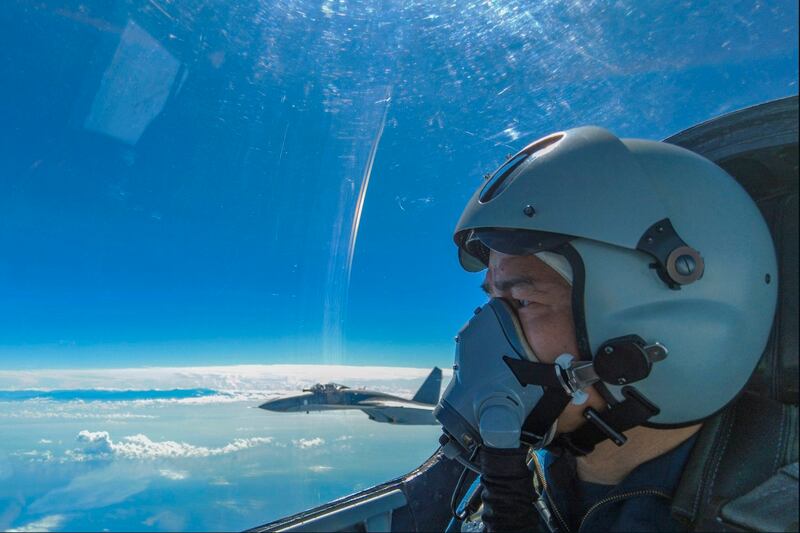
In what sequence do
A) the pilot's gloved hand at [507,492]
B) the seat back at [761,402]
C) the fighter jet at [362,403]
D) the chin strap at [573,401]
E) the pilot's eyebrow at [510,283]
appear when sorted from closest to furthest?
the seat back at [761,402], the pilot's gloved hand at [507,492], the chin strap at [573,401], the pilot's eyebrow at [510,283], the fighter jet at [362,403]

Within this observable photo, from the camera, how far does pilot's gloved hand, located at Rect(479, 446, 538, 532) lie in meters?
1.15

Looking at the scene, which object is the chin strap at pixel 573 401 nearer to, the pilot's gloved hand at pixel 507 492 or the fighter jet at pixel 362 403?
the pilot's gloved hand at pixel 507 492

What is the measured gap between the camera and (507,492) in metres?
1.16

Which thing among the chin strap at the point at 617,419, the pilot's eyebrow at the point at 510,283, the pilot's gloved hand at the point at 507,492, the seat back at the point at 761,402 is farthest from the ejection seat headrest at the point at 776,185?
the pilot's gloved hand at the point at 507,492

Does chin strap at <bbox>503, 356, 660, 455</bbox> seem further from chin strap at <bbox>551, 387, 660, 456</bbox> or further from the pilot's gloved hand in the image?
the pilot's gloved hand

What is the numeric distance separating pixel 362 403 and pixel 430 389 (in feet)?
14.7

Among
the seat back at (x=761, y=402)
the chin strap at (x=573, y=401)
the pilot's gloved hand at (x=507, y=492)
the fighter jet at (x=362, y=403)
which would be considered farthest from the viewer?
the fighter jet at (x=362, y=403)

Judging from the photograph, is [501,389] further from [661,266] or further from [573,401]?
[661,266]

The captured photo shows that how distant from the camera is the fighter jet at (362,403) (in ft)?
98.2

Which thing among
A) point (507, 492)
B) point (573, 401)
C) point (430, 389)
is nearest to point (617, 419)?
point (573, 401)

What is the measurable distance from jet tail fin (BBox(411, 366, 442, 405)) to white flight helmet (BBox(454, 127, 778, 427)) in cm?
2876

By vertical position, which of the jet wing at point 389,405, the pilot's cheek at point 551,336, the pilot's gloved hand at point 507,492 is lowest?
the jet wing at point 389,405

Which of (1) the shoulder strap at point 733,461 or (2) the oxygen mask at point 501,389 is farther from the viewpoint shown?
(2) the oxygen mask at point 501,389

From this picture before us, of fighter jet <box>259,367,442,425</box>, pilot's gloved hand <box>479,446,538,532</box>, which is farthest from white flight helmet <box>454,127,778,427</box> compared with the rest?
fighter jet <box>259,367,442,425</box>
